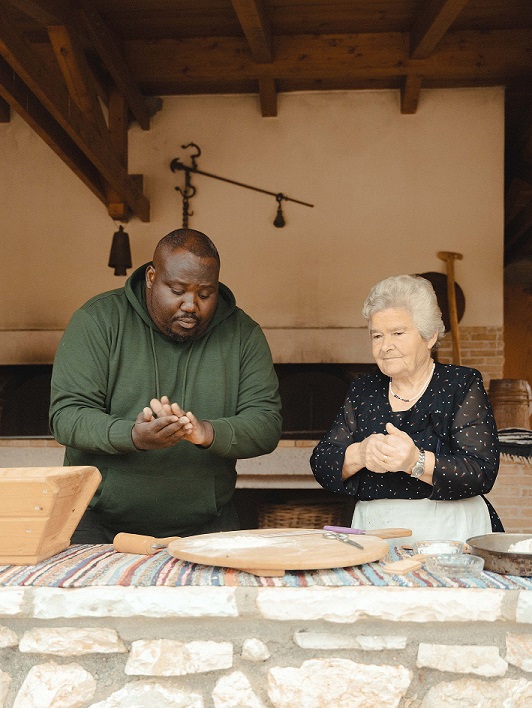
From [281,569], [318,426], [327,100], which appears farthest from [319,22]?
[281,569]

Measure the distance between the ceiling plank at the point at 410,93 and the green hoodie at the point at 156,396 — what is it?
3.99 m

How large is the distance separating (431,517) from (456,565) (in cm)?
65

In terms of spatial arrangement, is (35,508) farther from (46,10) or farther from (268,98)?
(268,98)

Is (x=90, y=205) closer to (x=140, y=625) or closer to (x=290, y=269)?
(x=290, y=269)

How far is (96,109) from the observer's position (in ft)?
15.6

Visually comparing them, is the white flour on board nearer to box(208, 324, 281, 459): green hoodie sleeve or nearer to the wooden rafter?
box(208, 324, 281, 459): green hoodie sleeve

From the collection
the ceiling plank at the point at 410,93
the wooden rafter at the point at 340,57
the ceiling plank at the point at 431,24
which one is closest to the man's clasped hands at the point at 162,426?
the ceiling plank at the point at 431,24

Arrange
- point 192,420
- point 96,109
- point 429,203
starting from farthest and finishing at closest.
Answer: point 429,203, point 96,109, point 192,420

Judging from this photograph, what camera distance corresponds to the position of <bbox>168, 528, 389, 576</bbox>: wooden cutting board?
1514 millimetres

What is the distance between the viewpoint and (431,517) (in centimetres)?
219

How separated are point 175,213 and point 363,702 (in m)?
5.14

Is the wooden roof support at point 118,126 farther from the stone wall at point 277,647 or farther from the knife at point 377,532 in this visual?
the stone wall at point 277,647

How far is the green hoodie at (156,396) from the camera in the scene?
2.18m

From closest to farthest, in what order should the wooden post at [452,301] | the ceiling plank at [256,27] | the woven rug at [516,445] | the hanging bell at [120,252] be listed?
the woven rug at [516,445]
the ceiling plank at [256,27]
the hanging bell at [120,252]
the wooden post at [452,301]
